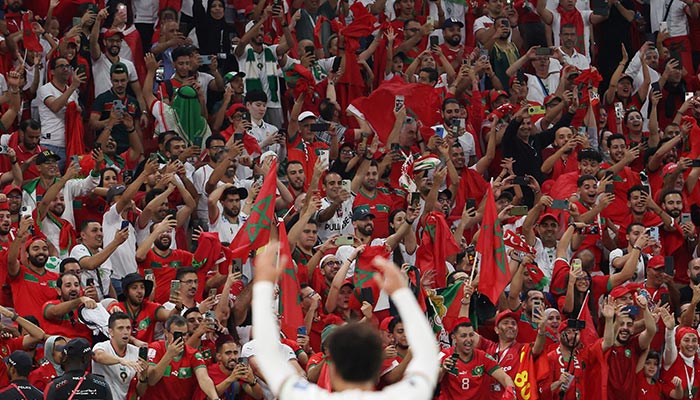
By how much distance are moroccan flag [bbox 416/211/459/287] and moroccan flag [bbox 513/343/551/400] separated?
155 cm

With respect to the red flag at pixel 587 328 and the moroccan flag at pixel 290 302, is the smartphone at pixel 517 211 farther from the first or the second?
the moroccan flag at pixel 290 302

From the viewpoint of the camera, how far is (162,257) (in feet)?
45.9

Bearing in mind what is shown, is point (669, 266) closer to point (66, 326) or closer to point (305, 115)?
point (305, 115)

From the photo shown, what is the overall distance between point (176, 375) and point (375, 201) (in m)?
3.91

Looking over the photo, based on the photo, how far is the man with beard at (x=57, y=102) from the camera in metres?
15.9

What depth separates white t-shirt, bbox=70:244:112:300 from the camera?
1334 centimetres

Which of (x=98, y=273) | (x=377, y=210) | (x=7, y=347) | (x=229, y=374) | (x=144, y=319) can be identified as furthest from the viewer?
(x=377, y=210)

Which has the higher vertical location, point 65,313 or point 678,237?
point 65,313

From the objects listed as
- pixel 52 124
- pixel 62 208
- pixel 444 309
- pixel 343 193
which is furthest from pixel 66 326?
pixel 52 124

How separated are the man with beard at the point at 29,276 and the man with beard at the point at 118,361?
106 centimetres

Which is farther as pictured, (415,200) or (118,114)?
(118,114)

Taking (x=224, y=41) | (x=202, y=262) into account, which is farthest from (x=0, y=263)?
(x=224, y=41)

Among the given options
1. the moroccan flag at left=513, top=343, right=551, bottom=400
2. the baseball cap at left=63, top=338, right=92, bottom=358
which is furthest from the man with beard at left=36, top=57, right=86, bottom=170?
the baseball cap at left=63, top=338, right=92, bottom=358

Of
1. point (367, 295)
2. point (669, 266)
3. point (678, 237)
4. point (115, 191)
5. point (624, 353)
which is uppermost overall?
point (115, 191)
